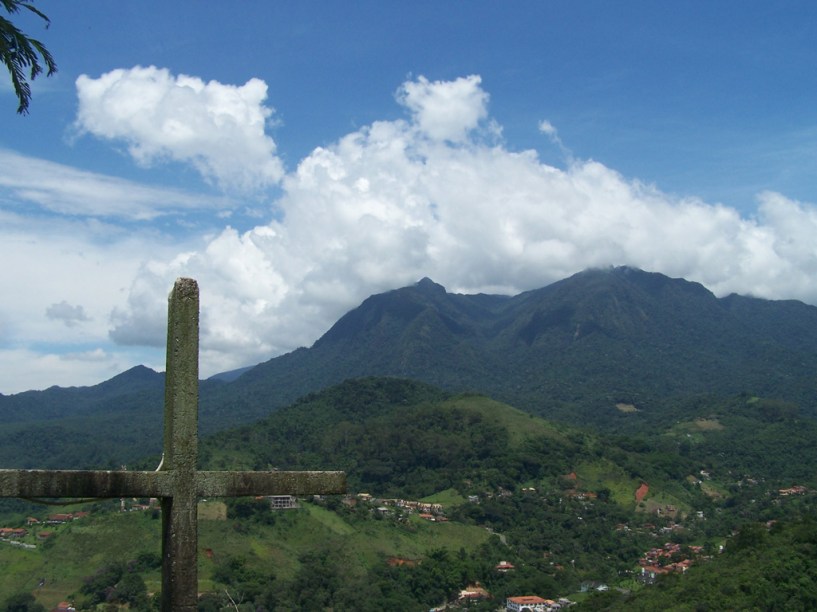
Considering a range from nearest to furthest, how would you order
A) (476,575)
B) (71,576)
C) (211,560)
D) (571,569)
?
(71,576) → (211,560) → (476,575) → (571,569)

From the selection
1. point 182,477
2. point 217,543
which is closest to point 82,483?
point 182,477

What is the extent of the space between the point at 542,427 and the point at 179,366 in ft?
345

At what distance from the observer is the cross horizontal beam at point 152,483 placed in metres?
2.67

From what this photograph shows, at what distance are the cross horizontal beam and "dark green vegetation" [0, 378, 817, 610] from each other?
31.1 m

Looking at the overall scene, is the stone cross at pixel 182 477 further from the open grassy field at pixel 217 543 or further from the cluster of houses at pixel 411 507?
the cluster of houses at pixel 411 507

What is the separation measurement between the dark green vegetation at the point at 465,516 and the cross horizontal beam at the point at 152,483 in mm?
31078

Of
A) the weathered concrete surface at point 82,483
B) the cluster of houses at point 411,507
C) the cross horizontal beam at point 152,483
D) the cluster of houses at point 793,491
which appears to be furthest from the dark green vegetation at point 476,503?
the weathered concrete surface at point 82,483

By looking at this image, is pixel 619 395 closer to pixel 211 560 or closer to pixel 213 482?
pixel 211 560

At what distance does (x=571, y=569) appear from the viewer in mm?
68062

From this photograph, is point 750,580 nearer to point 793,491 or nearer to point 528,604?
point 528,604

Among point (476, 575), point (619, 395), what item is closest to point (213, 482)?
point (476, 575)

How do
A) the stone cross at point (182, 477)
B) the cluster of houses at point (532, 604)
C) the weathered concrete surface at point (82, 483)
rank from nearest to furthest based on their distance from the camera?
the weathered concrete surface at point (82, 483) < the stone cross at point (182, 477) < the cluster of houses at point (532, 604)

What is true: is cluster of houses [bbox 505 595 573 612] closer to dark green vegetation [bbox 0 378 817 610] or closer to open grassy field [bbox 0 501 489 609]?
dark green vegetation [bbox 0 378 817 610]

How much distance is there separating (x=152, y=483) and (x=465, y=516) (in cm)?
8004
